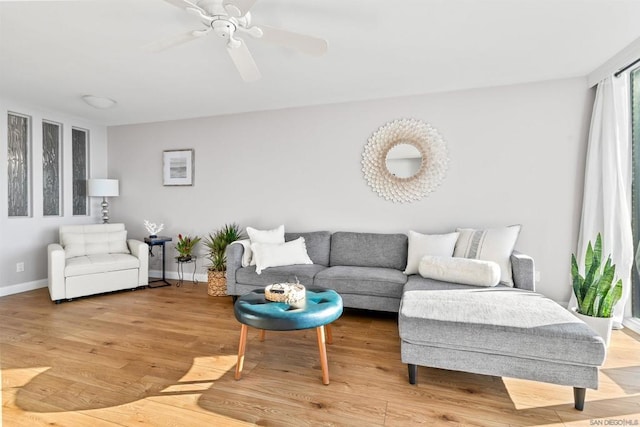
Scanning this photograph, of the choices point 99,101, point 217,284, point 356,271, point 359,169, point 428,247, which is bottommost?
point 217,284

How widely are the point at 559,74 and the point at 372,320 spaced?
2924mm

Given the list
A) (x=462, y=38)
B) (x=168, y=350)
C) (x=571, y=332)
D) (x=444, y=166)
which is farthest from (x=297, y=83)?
(x=571, y=332)

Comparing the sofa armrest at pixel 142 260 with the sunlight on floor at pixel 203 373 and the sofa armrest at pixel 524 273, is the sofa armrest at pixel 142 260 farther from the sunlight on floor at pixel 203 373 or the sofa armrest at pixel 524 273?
the sofa armrest at pixel 524 273

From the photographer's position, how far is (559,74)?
9.93 feet

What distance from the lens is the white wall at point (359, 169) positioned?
3162 millimetres

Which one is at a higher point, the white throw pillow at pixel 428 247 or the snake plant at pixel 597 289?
the white throw pillow at pixel 428 247

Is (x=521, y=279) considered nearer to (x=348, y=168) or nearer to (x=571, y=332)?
(x=571, y=332)

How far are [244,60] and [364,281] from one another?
6.75 feet

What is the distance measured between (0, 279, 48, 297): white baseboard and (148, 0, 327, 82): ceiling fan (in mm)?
3680

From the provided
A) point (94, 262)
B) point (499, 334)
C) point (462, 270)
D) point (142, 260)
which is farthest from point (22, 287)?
point (499, 334)

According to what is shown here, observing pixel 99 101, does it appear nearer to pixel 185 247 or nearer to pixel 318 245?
pixel 185 247

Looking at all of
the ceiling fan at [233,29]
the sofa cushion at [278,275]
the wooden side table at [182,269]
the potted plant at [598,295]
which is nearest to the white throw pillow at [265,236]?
the sofa cushion at [278,275]

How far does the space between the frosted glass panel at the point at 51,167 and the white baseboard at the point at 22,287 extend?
0.88 m

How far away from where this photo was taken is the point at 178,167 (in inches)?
179
